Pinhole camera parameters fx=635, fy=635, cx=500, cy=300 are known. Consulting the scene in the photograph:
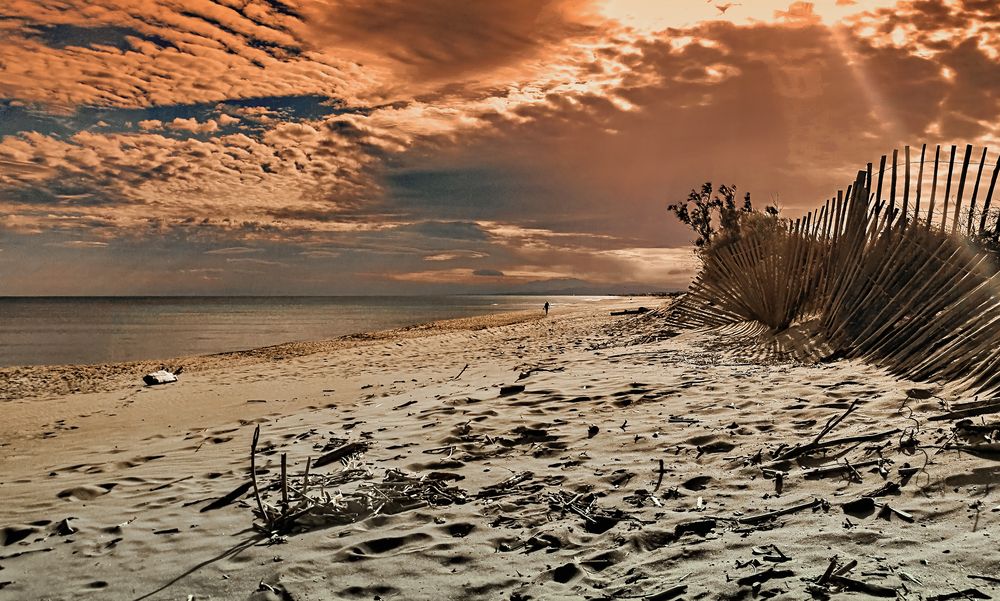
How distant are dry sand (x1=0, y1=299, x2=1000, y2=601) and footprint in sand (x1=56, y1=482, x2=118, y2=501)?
0.04 meters

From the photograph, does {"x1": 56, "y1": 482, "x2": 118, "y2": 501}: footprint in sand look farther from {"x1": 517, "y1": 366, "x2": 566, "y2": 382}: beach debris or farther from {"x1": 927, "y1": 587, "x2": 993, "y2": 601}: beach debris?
{"x1": 927, "y1": 587, "x2": 993, "y2": 601}: beach debris

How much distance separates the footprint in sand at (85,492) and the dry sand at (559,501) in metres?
0.04

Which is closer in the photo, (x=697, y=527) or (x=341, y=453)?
(x=697, y=527)

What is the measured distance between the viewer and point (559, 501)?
110 inches

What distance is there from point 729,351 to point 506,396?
310cm

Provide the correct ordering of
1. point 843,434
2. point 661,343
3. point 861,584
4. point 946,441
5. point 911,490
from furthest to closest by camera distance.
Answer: point 661,343 → point 843,434 → point 946,441 → point 911,490 → point 861,584

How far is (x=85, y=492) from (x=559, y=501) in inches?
112

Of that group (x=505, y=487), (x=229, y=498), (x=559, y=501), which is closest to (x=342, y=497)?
(x=229, y=498)

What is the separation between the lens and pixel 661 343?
867cm

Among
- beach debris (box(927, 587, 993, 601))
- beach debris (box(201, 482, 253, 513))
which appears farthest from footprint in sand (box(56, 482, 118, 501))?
beach debris (box(927, 587, 993, 601))

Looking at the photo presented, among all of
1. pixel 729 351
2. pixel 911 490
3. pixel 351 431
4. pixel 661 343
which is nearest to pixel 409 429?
pixel 351 431

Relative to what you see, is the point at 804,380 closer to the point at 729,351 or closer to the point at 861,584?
the point at 729,351

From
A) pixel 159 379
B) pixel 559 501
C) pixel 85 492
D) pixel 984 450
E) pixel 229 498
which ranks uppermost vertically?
pixel 984 450

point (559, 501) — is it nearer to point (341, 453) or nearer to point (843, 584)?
point (843, 584)
